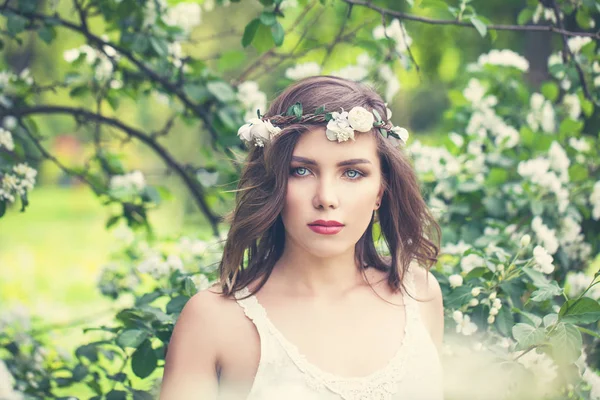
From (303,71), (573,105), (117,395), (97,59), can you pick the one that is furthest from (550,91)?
(117,395)

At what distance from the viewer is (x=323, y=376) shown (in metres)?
2.03

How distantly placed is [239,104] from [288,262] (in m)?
1.37

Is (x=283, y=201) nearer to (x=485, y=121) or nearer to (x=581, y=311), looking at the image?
(x=581, y=311)

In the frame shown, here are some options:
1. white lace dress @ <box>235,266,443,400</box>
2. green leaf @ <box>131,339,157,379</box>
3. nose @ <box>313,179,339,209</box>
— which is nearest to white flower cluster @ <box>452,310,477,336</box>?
white lace dress @ <box>235,266,443,400</box>

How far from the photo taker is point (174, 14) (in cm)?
339

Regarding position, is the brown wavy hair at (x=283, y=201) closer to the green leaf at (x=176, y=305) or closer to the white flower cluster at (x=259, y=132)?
the white flower cluster at (x=259, y=132)

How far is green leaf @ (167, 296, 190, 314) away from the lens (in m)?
2.45

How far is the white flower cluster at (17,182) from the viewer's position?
2658 mm

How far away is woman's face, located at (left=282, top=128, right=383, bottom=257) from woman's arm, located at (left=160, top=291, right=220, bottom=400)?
355mm

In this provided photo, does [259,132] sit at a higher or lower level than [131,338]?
higher

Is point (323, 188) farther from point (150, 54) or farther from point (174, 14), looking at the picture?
point (174, 14)

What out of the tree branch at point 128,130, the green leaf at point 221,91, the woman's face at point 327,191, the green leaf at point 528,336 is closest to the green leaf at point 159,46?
the green leaf at point 221,91

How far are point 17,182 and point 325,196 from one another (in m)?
1.32

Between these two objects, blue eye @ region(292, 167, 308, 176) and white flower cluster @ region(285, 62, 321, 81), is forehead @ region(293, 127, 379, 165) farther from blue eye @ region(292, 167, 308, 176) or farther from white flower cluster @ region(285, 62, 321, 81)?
white flower cluster @ region(285, 62, 321, 81)
